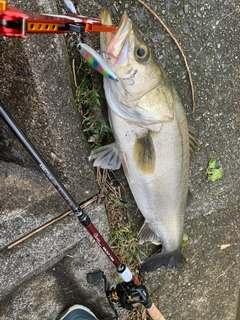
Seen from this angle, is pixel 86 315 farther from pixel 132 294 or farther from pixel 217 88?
pixel 217 88

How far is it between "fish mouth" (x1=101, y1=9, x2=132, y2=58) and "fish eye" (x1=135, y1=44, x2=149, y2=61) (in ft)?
0.22

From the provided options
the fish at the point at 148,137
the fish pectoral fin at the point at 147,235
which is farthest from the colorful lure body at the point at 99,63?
the fish pectoral fin at the point at 147,235

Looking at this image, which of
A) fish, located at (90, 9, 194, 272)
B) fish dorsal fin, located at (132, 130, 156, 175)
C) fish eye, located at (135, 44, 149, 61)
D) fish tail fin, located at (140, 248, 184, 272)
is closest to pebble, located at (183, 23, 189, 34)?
fish, located at (90, 9, 194, 272)

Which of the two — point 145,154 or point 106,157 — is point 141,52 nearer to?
point 145,154

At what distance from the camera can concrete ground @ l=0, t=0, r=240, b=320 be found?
191cm

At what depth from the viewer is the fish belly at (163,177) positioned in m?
1.97

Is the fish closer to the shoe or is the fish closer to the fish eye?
the fish eye

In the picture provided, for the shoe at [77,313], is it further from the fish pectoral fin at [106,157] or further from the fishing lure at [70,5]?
the fishing lure at [70,5]

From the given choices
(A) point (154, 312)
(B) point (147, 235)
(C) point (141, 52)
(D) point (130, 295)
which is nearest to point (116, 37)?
(C) point (141, 52)

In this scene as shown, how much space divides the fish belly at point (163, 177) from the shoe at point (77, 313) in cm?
64

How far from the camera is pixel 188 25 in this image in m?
2.28

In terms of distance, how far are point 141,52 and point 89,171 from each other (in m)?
0.84

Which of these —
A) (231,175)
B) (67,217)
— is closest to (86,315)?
(67,217)

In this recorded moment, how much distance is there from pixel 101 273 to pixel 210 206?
107 cm
